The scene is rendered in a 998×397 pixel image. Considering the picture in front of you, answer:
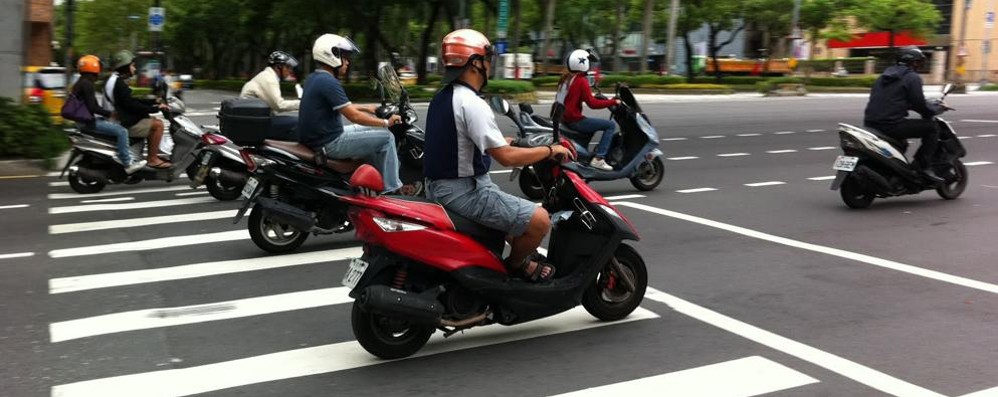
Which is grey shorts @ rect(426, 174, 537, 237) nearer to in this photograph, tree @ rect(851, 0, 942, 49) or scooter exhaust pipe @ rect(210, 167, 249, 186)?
scooter exhaust pipe @ rect(210, 167, 249, 186)

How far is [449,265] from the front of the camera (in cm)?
501

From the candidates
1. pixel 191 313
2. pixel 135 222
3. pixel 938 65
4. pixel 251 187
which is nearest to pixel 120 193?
pixel 135 222

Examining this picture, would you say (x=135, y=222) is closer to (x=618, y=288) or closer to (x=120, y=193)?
(x=120, y=193)

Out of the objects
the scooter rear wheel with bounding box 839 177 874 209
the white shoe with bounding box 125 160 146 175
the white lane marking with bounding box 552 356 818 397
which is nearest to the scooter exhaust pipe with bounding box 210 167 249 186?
the white shoe with bounding box 125 160 146 175

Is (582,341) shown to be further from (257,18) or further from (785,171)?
(257,18)

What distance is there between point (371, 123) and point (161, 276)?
2184 mm

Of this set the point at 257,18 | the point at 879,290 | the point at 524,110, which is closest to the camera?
the point at 879,290

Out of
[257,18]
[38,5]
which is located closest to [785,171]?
[38,5]

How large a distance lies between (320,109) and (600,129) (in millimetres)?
4354

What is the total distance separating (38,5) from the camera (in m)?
34.6

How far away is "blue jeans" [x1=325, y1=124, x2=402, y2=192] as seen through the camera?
8016 mm

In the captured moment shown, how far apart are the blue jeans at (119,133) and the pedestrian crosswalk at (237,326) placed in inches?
94.0

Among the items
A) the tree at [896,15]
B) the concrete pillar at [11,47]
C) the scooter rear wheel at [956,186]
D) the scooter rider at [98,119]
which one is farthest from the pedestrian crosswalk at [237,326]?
the tree at [896,15]

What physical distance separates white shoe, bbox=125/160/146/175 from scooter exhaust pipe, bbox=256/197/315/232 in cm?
432
